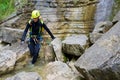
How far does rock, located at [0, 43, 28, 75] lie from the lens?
28.9 ft

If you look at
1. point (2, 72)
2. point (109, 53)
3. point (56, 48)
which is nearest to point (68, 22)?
point (56, 48)

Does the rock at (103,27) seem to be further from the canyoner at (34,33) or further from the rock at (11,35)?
the rock at (11,35)

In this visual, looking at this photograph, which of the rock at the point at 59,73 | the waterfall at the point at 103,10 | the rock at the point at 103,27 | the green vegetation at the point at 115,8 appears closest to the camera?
the rock at the point at 59,73

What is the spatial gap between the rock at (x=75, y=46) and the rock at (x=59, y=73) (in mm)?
916

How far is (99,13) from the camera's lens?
11.5 m

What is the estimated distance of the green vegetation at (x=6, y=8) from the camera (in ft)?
41.9

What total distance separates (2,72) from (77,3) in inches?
190

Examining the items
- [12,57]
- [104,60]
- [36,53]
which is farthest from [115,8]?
[104,60]

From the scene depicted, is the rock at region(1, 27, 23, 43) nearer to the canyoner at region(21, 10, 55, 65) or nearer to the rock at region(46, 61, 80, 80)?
the canyoner at region(21, 10, 55, 65)

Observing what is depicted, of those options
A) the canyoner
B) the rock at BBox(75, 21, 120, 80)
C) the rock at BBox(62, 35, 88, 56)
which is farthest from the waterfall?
the rock at BBox(75, 21, 120, 80)

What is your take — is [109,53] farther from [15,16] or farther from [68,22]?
[15,16]

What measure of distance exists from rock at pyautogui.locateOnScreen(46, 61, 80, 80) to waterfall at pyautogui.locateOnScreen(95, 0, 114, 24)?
3.90 metres

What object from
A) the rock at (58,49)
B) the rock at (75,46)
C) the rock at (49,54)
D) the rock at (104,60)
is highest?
the rock at (104,60)

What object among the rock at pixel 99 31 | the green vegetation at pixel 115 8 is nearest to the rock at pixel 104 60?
the rock at pixel 99 31
